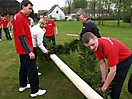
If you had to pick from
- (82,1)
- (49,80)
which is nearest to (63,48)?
(49,80)

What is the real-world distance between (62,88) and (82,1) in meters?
88.0

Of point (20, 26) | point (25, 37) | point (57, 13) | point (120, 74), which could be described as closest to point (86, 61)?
point (120, 74)

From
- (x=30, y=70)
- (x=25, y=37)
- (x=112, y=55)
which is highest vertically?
(x=25, y=37)

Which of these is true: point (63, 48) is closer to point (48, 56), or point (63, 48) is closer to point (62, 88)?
point (48, 56)

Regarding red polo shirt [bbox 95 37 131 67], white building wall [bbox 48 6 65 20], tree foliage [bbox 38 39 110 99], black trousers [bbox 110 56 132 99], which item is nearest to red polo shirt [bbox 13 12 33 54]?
tree foliage [bbox 38 39 110 99]

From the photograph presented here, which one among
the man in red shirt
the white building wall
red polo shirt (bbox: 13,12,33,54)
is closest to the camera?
the man in red shirt

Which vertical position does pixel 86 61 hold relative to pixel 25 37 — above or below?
below

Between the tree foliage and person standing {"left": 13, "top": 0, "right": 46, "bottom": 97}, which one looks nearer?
the tree foliage

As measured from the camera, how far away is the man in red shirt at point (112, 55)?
2.66 m

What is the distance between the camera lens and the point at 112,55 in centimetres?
266

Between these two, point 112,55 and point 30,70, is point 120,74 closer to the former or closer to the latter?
point 112,55

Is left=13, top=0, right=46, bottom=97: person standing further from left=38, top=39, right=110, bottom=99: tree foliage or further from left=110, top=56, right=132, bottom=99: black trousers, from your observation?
left=110, top=56, right=132, bottom=99: black trousers

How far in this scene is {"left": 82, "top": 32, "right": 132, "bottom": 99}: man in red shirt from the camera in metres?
2.66

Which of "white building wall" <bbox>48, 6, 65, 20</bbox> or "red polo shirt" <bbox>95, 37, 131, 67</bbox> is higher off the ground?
"white building wall" <bbox>48, 6, 65, 20</bbox>
